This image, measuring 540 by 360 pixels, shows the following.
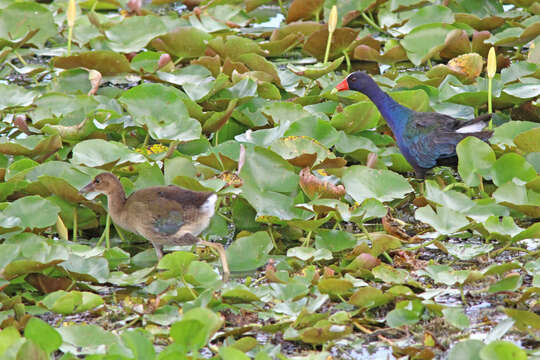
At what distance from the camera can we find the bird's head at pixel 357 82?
215 inches

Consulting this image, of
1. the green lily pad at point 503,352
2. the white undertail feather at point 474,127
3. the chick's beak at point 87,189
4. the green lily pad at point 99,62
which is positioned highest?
the green lily pad at point 503,352

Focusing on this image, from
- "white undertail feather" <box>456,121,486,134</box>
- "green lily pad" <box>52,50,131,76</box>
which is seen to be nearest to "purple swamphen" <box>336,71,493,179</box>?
"white undertail feather" <box>456,121,486,134</box>

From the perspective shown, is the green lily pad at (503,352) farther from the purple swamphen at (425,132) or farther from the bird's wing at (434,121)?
Result: the bird's wing at (434,121)

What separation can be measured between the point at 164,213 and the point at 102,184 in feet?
1.22

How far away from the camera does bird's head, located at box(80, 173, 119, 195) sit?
166 inches

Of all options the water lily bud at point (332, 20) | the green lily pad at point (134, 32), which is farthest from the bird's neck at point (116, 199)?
the green lily pad at point (134, 32)

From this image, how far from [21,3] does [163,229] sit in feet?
10.7

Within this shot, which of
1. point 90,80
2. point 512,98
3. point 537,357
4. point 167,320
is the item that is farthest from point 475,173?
point 90,80

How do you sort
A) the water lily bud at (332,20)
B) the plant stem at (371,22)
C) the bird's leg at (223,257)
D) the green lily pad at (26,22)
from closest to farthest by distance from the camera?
the bird's leg at (223,257) < the water lily bud at (332,20) < the green lily pad at (26,22) < the plant stem at (371,22)

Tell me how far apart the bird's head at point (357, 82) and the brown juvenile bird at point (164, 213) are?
1741 millimetres

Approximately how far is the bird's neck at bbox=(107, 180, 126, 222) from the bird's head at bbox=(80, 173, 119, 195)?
0.01m

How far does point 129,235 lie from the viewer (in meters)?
4.56

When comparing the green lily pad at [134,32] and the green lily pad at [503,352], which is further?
the green lily pad at [134,32]

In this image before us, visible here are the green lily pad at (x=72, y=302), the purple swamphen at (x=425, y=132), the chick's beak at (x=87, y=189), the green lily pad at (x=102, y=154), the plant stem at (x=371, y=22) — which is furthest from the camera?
the plant stem at (x=371, y=22)
